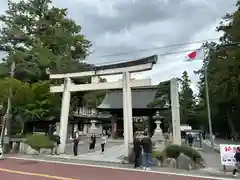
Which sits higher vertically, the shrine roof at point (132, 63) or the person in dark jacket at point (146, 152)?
the shrine roof at point (132, 63)

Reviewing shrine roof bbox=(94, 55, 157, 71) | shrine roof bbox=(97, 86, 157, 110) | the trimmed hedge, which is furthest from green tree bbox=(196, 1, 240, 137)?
the trimmed hedge

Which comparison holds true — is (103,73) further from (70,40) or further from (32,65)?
(70,40)

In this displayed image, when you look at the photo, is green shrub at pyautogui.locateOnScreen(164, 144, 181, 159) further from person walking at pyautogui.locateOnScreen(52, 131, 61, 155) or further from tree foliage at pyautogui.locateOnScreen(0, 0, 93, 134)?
tree foliage at pyautogui.locateOnScreen(0, 0, 93, 134)

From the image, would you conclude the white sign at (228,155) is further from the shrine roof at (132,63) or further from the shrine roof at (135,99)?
the shrine roof at (135,99)

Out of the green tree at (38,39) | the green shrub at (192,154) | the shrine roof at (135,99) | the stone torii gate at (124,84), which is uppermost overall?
the green tree at (38,39)

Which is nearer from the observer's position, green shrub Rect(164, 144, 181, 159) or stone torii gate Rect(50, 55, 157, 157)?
green shrub Rect(164, 144, 181, 159)

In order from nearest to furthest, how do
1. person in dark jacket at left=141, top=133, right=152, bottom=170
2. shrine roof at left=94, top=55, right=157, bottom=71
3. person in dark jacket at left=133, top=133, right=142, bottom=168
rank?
person in dark jacket at left=141, top=133, right=152, bottom=170
person in dark jacket at left=133, top=133, right=142, bottom=168
shrine roof at left=94, top=55, right=157, bottom=71

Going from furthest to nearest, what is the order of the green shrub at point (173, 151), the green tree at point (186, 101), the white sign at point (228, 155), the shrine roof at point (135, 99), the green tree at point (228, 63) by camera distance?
the green tree at point (186, 101)
the shrine roof at point (135, 99)
the green tree at point (228, 63)
the green shrub at point (173, 151)
the white sign at point (228, 155)

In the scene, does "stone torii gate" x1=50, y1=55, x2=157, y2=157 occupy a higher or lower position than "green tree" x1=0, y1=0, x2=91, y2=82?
lower

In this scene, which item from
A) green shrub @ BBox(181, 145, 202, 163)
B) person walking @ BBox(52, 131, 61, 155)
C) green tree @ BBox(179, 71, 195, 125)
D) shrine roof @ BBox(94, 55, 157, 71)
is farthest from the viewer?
green tree @ BBox(179, 71, 195, 125)

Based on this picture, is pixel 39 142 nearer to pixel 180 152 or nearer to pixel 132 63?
pixel 132 63

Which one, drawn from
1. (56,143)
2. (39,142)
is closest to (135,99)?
(56,143)

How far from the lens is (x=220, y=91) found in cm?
4231

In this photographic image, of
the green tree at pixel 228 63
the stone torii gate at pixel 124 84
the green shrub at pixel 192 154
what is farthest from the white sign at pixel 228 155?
the green tree at pixel 228 63
